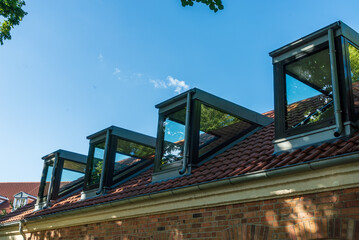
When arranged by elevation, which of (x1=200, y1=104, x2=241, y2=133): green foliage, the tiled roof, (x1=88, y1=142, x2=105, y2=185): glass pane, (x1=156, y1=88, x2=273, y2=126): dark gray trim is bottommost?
the tiled roof

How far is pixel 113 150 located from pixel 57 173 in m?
2.93

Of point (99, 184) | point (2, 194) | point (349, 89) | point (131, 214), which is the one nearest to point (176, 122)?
point (131, 214)

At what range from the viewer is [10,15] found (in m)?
9.82

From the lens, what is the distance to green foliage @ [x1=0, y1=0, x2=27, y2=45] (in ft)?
31.8

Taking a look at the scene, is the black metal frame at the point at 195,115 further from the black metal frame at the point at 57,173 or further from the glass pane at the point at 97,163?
the black metal frame at the point at 57,173

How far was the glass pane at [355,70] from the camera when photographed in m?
5.52

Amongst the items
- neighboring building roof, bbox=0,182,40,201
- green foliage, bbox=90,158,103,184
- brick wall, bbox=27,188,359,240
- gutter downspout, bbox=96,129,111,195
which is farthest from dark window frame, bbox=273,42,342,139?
neighboring building roof, bbox=0,182,40,201

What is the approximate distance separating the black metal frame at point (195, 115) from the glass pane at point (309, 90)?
→ 6.30 ft

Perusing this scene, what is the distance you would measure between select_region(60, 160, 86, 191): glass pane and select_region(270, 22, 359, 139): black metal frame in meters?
7.56

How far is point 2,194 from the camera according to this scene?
43.6 m

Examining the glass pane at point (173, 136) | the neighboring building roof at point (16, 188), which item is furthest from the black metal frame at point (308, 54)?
the neighboring building roof at point (16, 188)

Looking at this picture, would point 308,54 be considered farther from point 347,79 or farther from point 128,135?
point 128,135

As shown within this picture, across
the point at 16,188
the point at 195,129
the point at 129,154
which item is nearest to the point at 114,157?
the point at 129,154

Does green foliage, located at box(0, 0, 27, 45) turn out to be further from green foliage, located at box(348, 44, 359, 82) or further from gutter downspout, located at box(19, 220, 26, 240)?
green foliage, located at box(348, 44, 359, 82)
